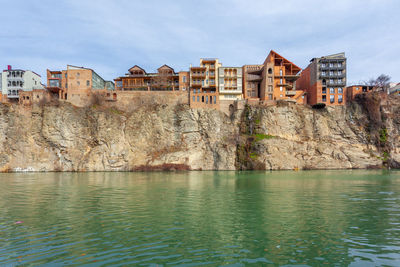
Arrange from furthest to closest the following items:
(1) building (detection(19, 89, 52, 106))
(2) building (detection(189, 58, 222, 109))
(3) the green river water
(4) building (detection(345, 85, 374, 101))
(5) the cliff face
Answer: (2) building (detection(189, 58, 222, 109)) < (4) building (detection(345, 85, 374, 101)) < (1) building (detection(19, 89, 52, 106)) < (5) the cliff face < (3) the green river water

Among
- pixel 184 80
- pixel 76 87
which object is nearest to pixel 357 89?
pixel 184 80

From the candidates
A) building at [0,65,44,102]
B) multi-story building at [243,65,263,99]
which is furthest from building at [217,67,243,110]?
building at [0,65,44,102]

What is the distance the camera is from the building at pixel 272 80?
281ft

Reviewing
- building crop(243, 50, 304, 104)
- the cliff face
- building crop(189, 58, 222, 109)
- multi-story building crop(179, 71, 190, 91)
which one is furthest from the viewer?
multi-story building crop(179, 71, 190, 91)

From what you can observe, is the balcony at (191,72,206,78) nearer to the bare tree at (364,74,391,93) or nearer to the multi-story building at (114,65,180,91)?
the multi-story building at (114,65,180,91)

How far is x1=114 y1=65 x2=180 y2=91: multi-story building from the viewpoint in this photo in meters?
90.1

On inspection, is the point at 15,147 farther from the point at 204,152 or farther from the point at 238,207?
the point at 238,207

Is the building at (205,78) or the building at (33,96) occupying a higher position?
the building at (205,78)

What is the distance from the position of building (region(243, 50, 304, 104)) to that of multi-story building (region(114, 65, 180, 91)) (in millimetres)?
25252

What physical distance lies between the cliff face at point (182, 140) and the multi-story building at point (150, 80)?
484 inches

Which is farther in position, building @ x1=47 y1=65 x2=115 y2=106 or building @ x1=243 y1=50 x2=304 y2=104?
building @ x1=243 y1=50 x2=304 y2=104

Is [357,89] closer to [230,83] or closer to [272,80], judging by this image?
[272,80]

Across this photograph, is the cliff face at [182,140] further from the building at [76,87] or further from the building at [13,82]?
the building at [13,82]

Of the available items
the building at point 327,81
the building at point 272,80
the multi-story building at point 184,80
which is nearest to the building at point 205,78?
the multi-story building at point 184,80
